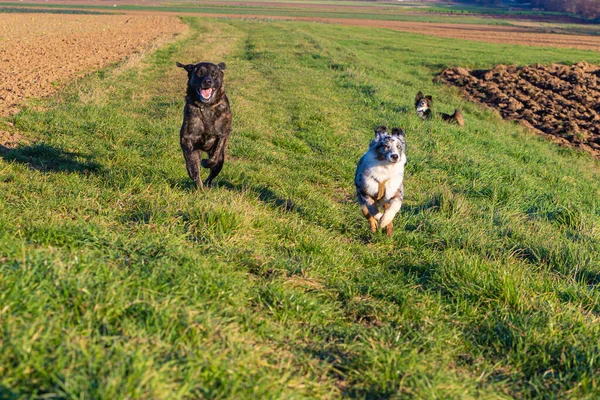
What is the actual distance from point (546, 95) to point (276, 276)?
2139cm

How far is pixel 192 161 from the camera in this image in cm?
728

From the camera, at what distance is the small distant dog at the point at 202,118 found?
288 inches

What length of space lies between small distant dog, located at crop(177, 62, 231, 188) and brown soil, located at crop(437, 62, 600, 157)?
12871mm

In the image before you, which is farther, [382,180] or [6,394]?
[382,180]

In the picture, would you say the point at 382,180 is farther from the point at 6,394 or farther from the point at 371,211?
the point at 6,394

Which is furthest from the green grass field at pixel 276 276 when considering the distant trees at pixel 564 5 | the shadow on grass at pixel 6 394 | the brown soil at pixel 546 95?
the distant trees at pixel 564 5

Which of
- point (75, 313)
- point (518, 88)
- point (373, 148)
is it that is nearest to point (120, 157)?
point (373, 148)

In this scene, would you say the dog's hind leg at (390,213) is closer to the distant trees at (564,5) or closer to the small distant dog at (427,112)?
the small distant dog at (427,112)

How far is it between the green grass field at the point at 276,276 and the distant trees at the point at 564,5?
4025 inches

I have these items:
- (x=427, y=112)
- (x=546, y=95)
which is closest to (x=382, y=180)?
(x=427, y=112)

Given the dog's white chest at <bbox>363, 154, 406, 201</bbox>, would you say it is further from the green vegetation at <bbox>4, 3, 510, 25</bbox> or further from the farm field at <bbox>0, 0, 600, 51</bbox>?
the green vegetation at <bbox>4, 3, 510, 25</bbox>

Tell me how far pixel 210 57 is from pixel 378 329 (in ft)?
74.8

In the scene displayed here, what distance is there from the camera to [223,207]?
5457 mm

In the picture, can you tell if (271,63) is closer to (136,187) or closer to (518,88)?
(518,88)
